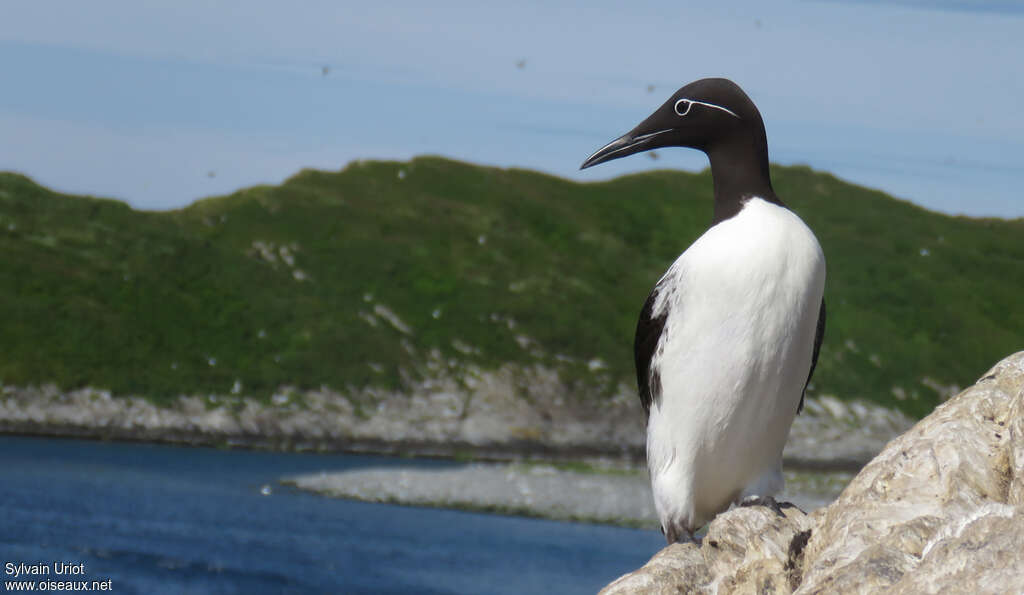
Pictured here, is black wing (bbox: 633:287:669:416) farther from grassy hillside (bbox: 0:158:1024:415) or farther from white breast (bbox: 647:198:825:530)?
grassy hillside (bbox: 0:158:1024:415)

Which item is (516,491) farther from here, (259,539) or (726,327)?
A: (726,327)

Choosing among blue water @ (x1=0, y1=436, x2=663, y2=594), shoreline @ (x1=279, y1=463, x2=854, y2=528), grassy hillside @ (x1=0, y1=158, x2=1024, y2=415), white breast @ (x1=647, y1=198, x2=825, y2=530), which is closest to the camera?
white breast @ (x1=647, y1=198, x2=825, y2=530)

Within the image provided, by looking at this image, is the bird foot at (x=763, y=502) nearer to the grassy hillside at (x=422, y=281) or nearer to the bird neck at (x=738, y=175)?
the bird neck at (x=738, y=175)

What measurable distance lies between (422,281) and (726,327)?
4619 inches

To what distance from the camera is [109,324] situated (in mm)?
103562

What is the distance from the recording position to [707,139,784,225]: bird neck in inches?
371

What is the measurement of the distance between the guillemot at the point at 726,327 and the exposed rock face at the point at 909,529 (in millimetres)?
1056

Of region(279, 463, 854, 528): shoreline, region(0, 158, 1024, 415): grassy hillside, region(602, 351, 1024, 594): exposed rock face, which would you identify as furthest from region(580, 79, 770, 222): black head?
region(0, 158, 1024, 415): grassy hillside

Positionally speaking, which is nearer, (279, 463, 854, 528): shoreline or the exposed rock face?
the exposed rock face

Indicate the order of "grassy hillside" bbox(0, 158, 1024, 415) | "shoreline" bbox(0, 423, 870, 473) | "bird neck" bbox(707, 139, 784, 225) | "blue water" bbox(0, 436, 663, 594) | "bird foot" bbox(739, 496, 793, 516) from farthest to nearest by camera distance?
"grassy hillside" bbox(0, 158, 1024, 415) → "shoreline" bbox(0, 423, 870, 473) → "blue water" bbox(0, 436, 663, 594) → "bird neck" bbox(707, 139, 784, 225) → "bird foot" bbox(739, 496, 793, 516)

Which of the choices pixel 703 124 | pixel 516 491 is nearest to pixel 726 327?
pixel 703 124

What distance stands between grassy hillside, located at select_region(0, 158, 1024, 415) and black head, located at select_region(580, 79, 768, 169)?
90.7 meters

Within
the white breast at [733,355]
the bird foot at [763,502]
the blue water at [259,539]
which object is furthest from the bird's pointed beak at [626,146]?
the blue water at [259,539]

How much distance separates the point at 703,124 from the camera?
9.81 m
